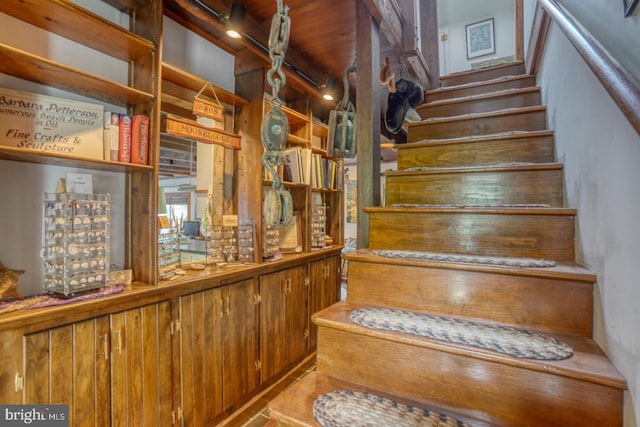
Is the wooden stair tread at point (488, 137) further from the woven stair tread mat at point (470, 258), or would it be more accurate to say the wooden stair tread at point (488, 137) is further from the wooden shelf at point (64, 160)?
the wooden shelf at point (64, 160)

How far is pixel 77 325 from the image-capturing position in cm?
123

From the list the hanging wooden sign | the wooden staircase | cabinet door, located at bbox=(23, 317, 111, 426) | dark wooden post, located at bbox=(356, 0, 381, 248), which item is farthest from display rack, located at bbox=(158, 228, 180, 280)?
dark wooden post, located at bbox=(356, 0, 381, 248)

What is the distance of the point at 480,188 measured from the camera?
60.9 inches

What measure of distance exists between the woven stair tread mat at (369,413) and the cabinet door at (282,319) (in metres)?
1.24

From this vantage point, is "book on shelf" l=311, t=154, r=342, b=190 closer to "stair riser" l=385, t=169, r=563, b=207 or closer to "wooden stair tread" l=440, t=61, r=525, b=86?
"stair riser" l=385, t=169, r=563, b=207

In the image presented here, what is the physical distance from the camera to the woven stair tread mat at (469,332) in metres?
0.87

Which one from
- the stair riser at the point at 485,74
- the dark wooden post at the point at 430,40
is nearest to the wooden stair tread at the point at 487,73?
the stair riser at the point at 485,74

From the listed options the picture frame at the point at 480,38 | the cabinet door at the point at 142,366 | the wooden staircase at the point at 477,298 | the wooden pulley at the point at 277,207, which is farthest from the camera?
the picture frame at the point at 480,38

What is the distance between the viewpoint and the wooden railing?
570 mm

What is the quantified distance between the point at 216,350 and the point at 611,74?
78.6 inches

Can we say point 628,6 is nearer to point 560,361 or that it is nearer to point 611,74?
point 611,74

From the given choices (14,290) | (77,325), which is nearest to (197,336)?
(77,325)

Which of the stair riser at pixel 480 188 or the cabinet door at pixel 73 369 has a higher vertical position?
the stair riser at pixel 480 188

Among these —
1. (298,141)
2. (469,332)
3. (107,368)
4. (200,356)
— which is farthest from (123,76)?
(469,332)
